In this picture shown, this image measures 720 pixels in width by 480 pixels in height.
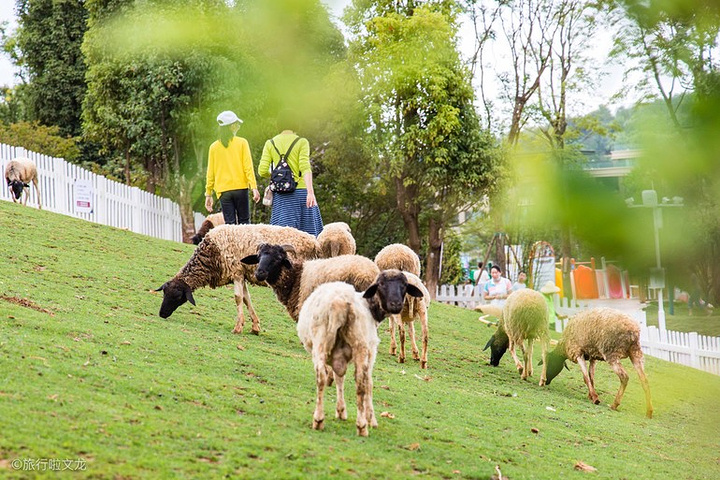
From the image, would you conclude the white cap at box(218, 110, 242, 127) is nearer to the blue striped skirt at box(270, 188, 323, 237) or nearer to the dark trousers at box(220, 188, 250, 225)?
the dark trousers at box(220, 188, 250, 225)

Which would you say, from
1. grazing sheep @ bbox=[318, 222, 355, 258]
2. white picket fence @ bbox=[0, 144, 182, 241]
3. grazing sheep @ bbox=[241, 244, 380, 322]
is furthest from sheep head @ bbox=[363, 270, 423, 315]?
white picket fence @ bbox=[0, 144, 182, 241]

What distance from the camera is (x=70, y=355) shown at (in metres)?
8.95

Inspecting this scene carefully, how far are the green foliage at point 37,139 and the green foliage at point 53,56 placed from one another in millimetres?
1917

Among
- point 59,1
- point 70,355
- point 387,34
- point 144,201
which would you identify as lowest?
point 70,355

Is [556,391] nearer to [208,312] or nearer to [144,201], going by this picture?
[208,312]

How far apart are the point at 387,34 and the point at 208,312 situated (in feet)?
33.3

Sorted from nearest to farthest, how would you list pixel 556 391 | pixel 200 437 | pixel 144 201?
1. pixel 200 437
2. pixel 556 391
3. pixel 144 201

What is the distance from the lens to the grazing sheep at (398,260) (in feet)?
43.3

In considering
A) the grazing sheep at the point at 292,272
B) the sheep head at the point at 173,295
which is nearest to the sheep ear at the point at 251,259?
the grazing sheep at the point at 292,272

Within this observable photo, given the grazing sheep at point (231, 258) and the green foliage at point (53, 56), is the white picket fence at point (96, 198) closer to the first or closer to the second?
the green foliage at point (53, 56)

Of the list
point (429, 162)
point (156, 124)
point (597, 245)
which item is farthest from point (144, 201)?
point (597, 245)

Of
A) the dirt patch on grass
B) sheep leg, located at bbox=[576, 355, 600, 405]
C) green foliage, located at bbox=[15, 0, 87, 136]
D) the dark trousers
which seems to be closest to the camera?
the dirt patch on grass

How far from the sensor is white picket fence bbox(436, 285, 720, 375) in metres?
2.04

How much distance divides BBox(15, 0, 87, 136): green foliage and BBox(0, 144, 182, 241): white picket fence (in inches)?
505
